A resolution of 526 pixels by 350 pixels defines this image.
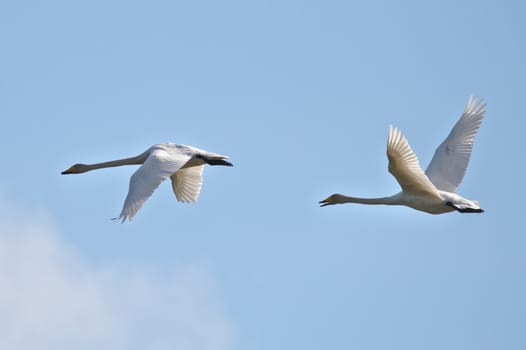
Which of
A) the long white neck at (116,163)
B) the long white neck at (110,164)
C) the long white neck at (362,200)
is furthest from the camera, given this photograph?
the long white neck at (116,163)

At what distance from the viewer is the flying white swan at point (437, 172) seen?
24.7 meters

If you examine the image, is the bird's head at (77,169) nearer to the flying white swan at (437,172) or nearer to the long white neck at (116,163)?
the long white neck at (116,163)

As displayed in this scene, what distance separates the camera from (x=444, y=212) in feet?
86.1

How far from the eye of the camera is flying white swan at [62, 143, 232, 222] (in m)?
24.3

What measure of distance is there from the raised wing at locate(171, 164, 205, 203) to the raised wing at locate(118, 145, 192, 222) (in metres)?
2.84

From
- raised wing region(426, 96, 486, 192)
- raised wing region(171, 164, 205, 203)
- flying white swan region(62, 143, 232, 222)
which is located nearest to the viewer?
flying white swan region(62, 143, 232, 222)

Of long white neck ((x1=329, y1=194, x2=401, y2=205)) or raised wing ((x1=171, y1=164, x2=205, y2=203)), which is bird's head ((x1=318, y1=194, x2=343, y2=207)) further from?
raised wing ((x1=171, y1=164, x2=205, y2=203))

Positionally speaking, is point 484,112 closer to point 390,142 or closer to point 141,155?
point 390,142

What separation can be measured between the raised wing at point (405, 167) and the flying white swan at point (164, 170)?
4063mm

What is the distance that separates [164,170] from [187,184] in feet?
14.7

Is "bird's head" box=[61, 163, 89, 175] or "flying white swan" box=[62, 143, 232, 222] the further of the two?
"bird's head" box=[61, 163, 89, 175]

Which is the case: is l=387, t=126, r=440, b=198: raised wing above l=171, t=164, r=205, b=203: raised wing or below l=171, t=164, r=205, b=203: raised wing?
above

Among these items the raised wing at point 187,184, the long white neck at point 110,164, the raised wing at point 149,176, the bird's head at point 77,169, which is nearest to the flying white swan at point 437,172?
the raised wing at point 187,184

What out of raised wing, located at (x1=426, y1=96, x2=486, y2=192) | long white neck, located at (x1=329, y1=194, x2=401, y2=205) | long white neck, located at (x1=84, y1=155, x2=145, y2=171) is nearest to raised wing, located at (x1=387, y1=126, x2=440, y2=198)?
long white neck, located at (x1=329, y1=194, x2=401, y2=205)
